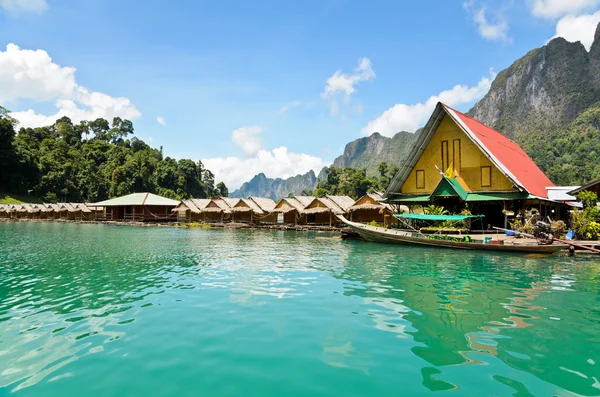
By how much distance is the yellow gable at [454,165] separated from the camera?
2131 centimetres

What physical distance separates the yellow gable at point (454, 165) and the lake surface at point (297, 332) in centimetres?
1065

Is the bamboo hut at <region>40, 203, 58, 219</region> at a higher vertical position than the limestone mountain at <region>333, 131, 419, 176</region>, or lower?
lower

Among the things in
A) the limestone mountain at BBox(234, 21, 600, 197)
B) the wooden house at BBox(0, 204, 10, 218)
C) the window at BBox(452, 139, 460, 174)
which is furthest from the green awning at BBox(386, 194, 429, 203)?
the limestone mountain at BBox(234, 21, 600, 197)

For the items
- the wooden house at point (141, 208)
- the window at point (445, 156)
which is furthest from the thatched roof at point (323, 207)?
the wooden house at point (141, 208)

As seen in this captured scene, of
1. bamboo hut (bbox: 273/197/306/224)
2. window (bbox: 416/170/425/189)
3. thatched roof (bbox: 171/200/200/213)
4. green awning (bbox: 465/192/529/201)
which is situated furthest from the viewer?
thatched roof (bbox: 171/200/200/213)

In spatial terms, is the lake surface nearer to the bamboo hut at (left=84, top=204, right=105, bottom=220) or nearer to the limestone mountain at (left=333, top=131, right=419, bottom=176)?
the bamboo hut at (left=84, top=204, right=105, bottom=220)

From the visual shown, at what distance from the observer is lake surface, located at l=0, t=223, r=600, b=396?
425 centimetres

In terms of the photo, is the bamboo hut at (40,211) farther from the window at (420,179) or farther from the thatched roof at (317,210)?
the window at (420,179)

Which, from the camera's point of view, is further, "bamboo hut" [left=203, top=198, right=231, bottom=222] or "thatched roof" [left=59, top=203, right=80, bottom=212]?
"thatched roof" [left=59, top=203, right=80, bottom=212]

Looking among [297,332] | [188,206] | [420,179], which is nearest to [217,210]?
[188,206]

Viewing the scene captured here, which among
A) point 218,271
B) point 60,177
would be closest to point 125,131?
point 60,177

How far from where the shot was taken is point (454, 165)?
74.2 feet

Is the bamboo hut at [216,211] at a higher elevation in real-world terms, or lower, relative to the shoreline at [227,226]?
higher

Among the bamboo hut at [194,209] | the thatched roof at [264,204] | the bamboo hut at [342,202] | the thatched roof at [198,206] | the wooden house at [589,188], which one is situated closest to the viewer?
the wooden house at [589,188]
